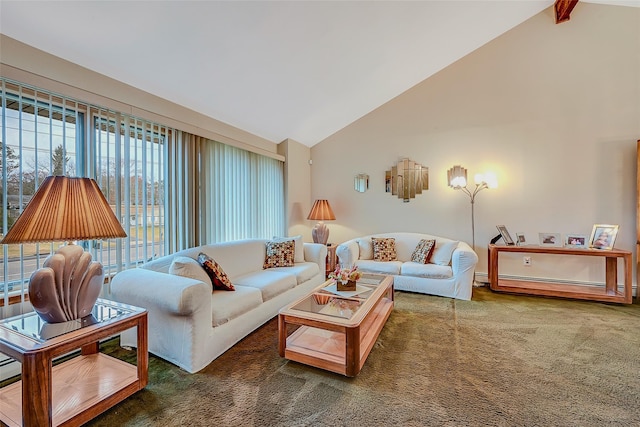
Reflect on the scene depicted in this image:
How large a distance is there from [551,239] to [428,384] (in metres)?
3.17

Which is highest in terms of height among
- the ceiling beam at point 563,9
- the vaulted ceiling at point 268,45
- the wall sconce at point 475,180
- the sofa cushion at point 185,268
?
the ceiling beam at point 563,9

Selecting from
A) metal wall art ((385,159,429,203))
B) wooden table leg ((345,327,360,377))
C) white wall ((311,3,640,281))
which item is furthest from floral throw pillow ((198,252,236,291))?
metal wall art ((385,159,429,203))

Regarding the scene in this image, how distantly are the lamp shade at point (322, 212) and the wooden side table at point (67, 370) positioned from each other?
3.19 m

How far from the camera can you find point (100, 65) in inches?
88.5

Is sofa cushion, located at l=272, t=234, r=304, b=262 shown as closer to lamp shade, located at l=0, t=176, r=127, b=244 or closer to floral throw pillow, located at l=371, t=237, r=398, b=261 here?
floral throw pillow, located at l=371, t=237, r=398, b=261

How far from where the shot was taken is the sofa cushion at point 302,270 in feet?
10.7

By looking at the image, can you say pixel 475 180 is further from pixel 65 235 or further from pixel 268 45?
pixel 65 235

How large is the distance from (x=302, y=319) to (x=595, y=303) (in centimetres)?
365

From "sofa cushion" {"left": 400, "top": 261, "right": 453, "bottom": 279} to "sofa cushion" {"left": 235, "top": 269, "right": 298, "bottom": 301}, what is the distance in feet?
5.08

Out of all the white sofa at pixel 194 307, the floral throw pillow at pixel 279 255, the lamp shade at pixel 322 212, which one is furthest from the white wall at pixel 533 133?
the white sofa at pixel 194 307

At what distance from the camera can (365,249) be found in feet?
14.2

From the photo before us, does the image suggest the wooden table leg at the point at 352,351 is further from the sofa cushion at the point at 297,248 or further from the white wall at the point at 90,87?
the white wall at the point at 90,87

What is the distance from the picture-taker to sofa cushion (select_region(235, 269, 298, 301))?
273 centimetres

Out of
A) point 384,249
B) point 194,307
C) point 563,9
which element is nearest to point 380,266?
point 384,249
